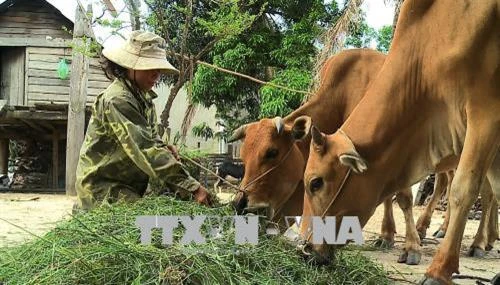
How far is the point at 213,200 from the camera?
3.75 meters

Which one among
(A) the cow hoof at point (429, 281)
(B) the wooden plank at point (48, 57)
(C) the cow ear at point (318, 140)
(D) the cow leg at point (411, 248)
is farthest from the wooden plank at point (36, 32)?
(A) the cow hoof at point (429, 281)

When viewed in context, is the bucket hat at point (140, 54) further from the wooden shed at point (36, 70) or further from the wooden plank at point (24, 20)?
the wooden plank at point (24, 20)

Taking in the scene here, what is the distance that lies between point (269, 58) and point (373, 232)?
9.51 metres

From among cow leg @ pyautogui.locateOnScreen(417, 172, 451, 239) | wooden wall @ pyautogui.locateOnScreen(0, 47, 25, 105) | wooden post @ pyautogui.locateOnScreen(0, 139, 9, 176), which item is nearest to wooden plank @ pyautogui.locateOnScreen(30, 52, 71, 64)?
wooden wall @ pyautogui.locateOnScreen(0, 47, 25, 105)

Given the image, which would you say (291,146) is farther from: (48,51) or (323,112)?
(48,51)

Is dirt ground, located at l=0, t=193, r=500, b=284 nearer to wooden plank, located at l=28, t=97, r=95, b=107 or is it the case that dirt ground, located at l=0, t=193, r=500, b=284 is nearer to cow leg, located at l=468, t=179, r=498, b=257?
cow leg, located at l=468, t=179, r=498, b=257

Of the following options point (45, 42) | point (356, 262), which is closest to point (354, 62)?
point (356, 262)

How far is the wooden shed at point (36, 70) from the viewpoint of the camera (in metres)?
13.9

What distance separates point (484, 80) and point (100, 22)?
7.35 metres

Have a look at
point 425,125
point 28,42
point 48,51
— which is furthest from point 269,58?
point 425,125

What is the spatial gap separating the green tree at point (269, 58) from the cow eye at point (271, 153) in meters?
9.95

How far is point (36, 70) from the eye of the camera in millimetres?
14383

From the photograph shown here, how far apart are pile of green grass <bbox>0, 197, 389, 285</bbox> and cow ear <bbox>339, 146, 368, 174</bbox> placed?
59 centimetres

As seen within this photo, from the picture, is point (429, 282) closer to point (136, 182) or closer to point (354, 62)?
point (136, 182)
